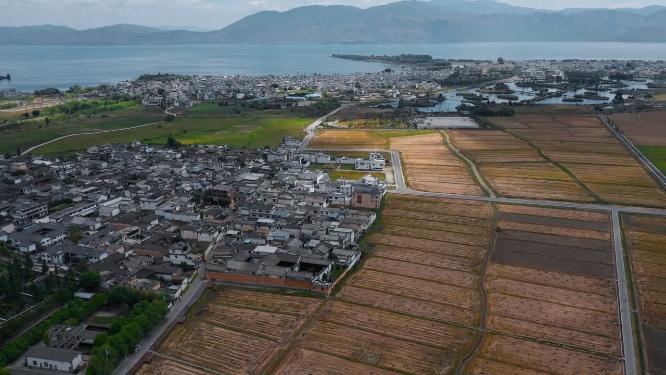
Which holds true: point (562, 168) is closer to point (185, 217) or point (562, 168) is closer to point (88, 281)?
point (185, 217)

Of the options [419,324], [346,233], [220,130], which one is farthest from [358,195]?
[220,130]

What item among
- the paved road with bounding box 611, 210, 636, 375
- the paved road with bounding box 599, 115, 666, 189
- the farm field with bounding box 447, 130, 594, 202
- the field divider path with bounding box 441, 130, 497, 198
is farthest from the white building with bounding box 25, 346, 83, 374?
the paved road with bounding box 599, 115, 666, 189

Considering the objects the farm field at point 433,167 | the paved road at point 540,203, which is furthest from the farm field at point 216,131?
the paved road at point 540,203

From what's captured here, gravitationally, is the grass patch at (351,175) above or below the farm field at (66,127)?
below

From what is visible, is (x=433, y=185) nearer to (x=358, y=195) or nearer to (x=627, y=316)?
(x=358, y=195)

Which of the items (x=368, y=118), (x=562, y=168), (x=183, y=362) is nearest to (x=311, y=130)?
(x=368, y=118)

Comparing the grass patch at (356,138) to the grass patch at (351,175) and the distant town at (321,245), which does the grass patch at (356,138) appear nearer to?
the distant town at (321,245)
